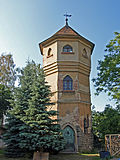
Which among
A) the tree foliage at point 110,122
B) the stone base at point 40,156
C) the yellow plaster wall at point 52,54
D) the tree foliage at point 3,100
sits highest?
the yellow plaster wall at point 52,54

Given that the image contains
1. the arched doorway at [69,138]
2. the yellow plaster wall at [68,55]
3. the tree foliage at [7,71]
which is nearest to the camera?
the arched doorway at [69,138]

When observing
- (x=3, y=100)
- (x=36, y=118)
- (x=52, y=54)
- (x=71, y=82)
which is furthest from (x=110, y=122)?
(x=3, y=100)

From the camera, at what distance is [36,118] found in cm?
1080

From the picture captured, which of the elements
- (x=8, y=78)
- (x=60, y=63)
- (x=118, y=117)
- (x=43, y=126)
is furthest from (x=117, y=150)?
(x=8, y=78)

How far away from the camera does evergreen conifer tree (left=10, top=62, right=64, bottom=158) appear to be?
1004 cm

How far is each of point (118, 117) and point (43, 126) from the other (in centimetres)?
616

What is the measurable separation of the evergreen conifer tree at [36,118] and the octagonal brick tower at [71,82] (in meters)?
2.30

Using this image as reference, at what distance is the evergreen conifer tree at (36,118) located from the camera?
10.0 meters

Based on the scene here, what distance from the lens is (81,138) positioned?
43.9 feet

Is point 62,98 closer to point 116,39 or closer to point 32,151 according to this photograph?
point 32,151

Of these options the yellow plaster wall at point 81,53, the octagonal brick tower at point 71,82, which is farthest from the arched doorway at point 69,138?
the yellow plaster wall at point 81,53

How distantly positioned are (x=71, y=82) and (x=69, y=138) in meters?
4.62

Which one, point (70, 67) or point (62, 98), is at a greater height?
point (70, 67)

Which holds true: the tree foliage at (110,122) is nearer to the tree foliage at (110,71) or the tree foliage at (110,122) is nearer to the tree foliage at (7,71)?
the tree foliage at (110,71)
